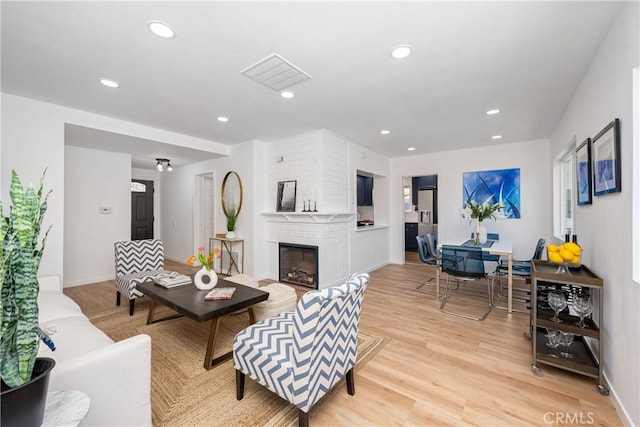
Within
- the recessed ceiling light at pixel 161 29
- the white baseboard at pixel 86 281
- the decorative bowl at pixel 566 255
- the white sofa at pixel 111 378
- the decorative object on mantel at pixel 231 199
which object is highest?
the recessed ceiling light at pixel 161 29

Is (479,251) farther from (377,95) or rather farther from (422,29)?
(422,29)

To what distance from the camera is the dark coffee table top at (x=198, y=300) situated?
2084mm

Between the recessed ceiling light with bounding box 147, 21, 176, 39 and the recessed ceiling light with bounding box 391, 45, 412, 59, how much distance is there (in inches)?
63.0

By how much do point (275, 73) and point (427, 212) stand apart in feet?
20.4

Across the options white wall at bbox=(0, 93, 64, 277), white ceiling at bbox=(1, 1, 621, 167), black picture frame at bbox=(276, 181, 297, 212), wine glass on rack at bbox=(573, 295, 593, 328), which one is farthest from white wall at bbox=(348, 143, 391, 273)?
white wall at bbox=(0, 93, 64, 277)

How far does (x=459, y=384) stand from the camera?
6.34 feet

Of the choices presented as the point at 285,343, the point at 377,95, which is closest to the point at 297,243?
the point at 377,95

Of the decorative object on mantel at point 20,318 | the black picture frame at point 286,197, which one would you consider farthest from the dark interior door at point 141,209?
the decorative object on mantel at point 20,318

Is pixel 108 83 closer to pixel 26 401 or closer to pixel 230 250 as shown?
pixel 26 401

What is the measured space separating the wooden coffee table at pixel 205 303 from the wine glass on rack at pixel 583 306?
2467mm

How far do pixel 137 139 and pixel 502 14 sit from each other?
449cm

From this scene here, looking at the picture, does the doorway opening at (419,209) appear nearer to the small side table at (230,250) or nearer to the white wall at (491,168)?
the white wall at (491,168)

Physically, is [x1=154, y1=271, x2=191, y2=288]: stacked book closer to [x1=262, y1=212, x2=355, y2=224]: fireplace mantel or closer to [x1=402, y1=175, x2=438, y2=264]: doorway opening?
[x1=262, y1=212, x2=355, y2=224]: fireplace mantel

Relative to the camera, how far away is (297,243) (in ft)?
14.7
